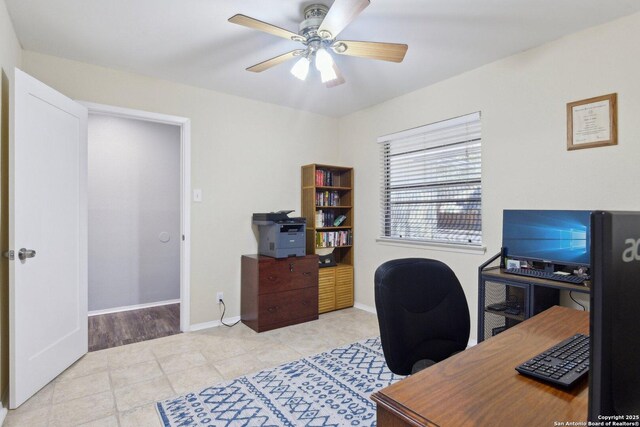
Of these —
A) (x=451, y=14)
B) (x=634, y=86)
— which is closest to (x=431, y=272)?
(x=451, y=14)

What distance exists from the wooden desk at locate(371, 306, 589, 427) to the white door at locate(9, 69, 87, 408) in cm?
241

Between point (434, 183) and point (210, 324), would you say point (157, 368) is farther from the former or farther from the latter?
point (434, 183)

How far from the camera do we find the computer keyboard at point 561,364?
92 cm

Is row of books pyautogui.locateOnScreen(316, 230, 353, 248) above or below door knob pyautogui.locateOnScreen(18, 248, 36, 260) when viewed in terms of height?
below

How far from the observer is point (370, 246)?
4156 millimetres

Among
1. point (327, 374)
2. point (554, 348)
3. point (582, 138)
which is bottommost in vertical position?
point (327, 374)

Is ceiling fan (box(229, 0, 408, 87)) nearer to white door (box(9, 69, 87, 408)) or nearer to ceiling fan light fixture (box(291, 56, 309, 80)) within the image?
ceiling fan light fixture (box(291, 56, 309, 80))

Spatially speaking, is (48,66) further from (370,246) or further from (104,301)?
(370,246)

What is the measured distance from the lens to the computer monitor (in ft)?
1.55

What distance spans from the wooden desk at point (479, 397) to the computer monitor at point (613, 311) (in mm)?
330

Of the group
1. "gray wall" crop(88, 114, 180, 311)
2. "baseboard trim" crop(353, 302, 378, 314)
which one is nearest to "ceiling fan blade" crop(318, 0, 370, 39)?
"baseboard trim" crop(353, 302, 378, 314)

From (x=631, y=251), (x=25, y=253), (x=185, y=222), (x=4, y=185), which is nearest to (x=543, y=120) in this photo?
(x=631, y=251)

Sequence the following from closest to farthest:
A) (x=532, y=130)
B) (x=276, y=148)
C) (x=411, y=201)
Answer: (x=532, y=130)
(x=411, y=201)
(x=276, y=148)

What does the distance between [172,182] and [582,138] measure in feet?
14.5
